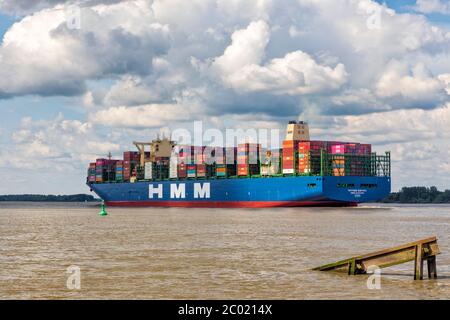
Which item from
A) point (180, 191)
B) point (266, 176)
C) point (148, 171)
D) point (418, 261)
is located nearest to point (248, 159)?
point (266, 176)

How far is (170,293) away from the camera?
61.9ft

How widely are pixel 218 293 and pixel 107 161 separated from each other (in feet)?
409

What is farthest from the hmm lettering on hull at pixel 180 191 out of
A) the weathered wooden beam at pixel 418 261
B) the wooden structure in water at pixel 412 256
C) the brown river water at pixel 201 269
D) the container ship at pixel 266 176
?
the weathered wooden beam at pixel 418 261

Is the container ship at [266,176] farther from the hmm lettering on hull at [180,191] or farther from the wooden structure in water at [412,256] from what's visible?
the wooden structure in water at [412,256]

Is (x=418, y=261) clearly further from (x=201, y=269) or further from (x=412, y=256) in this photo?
(x=201, y=269)

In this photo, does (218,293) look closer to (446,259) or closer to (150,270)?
(150,270)

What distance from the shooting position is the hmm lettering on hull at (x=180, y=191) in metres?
112

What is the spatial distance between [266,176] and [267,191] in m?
2.45

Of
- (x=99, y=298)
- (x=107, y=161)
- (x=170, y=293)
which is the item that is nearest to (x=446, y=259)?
(x=170, y=293)

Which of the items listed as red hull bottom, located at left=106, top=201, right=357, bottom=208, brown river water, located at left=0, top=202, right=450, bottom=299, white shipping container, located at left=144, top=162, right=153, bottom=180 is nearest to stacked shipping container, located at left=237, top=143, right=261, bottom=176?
red hull bottom, located at left=106, top=201, right=357, bottom=208

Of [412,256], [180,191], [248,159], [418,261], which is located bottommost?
[418,261]

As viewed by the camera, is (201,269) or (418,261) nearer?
(418,261)

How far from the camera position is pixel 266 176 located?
102 metres
